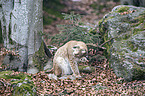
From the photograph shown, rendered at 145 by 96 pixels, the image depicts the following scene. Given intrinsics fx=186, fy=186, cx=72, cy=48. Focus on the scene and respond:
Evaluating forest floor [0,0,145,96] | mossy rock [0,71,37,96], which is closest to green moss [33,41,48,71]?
forest floor [0,0,145,96]

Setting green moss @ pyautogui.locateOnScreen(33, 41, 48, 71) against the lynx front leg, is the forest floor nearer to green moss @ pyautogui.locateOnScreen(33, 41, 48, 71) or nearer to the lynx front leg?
the lynx front leg

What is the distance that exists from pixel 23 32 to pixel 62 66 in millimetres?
2106

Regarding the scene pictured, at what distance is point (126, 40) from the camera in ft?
23.5

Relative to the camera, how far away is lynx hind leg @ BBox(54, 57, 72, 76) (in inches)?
257

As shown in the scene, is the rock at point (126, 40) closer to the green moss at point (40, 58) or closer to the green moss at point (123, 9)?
the green moss at point (123, 9)

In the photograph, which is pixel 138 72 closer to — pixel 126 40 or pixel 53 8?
pixel 126 40

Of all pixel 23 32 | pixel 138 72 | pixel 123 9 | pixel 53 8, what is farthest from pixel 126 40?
pixel 53 8

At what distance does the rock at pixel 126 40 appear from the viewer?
6.38 meters

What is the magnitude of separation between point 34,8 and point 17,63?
229 centimetres

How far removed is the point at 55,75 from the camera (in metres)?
6.76

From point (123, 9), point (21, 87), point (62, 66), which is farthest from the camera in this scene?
point (123, 9)

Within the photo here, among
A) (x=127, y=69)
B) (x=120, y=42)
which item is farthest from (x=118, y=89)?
(x=120, y=42)

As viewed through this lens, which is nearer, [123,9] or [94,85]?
[94,85]

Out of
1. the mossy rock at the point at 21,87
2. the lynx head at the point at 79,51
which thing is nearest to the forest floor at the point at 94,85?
the mossy rock at the point at 21,87
